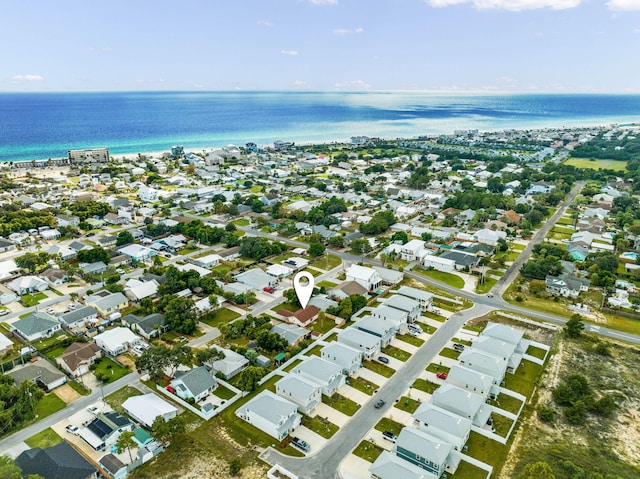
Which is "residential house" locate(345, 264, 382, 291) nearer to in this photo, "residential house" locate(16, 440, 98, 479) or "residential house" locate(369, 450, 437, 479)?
"residential house" locate(369, 450, 437, 479)

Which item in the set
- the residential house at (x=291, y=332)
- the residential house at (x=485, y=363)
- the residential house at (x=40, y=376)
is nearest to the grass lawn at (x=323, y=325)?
the residential house at (x=291, y=332)

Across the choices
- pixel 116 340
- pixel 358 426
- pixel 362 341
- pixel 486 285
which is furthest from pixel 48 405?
pixel 486 285

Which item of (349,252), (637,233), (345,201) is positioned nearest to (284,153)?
(345,201)

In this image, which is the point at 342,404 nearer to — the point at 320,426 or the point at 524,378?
the point at 320,426

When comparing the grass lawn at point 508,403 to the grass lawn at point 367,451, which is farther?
the grass lawn at point 508,403

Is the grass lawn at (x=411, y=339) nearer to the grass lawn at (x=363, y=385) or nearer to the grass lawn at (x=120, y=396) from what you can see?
the grass lawn at (x=363, y=385)

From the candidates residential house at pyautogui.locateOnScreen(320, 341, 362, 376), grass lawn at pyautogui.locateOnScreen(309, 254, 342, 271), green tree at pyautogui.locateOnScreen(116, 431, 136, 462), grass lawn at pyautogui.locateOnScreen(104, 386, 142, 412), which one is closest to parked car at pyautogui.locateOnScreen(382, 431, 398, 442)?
residential house at pyautogui.locateOnScreen(320, 341, 362, 376)
